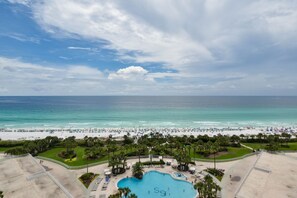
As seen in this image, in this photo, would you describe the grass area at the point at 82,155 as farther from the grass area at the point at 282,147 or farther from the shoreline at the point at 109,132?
the shoreline at the point at 109,132

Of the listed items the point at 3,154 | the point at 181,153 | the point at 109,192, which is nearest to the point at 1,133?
the point at 3,154

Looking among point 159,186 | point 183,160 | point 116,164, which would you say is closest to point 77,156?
point 116,164

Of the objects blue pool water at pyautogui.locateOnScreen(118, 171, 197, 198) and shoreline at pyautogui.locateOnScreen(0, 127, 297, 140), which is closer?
blue pool water at pyautogui.locateOnScreen(118, 171, 197, 198)

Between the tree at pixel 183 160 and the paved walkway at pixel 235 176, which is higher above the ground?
the tree at pixel 183 160

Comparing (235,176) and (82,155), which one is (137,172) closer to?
(82,155)

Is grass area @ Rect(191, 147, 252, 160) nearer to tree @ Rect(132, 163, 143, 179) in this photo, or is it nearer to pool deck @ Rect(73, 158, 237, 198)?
pool deck @ Rect(73, 158, 237, 198)

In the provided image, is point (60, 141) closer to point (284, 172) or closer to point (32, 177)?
point (32, 177)

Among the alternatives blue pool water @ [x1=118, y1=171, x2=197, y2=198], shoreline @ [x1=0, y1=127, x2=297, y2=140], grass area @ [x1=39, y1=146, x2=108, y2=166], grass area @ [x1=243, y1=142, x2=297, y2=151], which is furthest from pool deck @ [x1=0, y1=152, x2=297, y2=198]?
shoreline @ [x1=0, y1=127, x2=297, y2=140]

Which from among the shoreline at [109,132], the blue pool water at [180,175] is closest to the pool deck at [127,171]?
the blue pool water at [180,175]

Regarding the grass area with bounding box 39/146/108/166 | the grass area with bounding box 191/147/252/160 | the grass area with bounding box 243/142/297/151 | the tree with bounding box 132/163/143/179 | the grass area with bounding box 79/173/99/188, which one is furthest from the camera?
the grass area with bounding box 243/142/297/151
